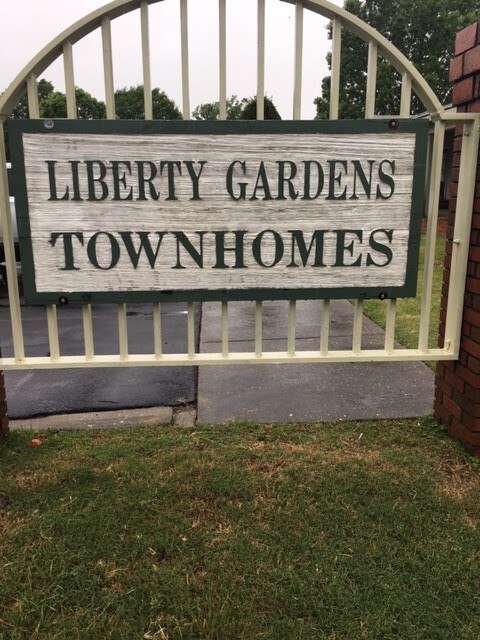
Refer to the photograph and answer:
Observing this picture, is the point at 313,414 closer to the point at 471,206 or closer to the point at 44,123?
the point at 471,206

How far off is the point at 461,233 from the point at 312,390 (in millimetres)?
1708

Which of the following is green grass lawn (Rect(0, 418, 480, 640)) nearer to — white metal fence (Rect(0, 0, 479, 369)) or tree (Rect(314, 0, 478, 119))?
white metal fence (Rect(0, 0, 479, 369))

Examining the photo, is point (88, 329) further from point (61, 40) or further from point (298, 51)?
point (298, 51)

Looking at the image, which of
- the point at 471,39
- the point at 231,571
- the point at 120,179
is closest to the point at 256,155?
the point at 120,179

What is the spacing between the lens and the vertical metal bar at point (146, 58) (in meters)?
2.61

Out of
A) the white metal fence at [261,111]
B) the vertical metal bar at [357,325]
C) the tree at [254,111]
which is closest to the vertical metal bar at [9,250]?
the white metal fence at [261,111]

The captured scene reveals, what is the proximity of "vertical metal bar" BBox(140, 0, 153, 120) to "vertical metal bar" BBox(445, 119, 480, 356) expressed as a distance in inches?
61.4

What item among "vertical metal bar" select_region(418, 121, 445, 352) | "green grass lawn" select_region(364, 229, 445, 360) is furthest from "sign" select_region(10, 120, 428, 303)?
"green grass lawn" select_region(364, 229, 445, 360)

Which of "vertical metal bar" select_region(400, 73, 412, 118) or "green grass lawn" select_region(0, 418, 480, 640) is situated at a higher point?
"vertical metal bar" select_region(400, 73, 412, 118)

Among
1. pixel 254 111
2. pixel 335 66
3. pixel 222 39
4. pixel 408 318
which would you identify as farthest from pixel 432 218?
pixel 254 111

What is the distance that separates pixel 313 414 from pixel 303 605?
5.73 ft

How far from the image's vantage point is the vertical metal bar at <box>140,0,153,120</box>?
2611mm

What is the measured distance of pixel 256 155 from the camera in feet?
8.71

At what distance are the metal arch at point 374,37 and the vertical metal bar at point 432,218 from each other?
144 millimetres
